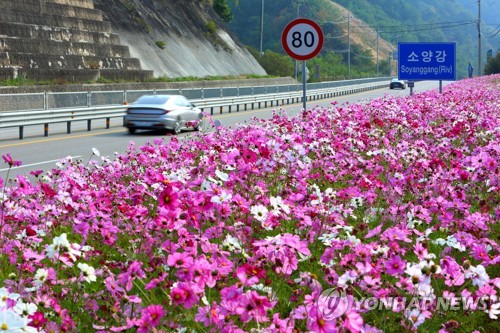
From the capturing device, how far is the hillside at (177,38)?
58.8 meters

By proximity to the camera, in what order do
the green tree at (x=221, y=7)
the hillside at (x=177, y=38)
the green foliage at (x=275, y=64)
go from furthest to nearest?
the green tree at (x=221, y=7) < the green foliage at (x=275, y=64) < the hillside at (x=177, y=38)

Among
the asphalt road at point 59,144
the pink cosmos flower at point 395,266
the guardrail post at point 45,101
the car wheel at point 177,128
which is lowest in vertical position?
the asphalt road at point 59,144

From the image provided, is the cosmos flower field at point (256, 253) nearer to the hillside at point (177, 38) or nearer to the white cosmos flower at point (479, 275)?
the white cosmos flower at point (479, 275)

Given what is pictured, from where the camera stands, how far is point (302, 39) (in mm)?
13805

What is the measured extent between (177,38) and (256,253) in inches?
2601

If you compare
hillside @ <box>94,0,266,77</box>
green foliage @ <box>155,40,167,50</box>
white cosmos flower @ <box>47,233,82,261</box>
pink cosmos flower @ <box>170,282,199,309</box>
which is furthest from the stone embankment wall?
pink cosmos flower @ <box>170,282,199,309</box>

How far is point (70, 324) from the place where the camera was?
3.58 meters

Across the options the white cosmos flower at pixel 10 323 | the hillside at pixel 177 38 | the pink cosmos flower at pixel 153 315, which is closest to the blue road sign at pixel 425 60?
the hillside at pixel 177 38

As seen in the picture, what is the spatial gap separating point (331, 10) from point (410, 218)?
649 ft

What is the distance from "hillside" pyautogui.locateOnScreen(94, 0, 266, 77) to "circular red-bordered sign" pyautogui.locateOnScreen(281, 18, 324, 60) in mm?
43666

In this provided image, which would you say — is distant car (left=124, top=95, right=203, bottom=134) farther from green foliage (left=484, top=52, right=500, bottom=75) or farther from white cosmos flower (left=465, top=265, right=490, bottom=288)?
green foliage (left=484, top=52, right=500, bottom=75)

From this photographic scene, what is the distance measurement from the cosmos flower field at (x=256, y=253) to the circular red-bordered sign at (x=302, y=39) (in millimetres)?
4904

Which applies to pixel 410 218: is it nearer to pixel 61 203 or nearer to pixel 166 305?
pixel 166 305

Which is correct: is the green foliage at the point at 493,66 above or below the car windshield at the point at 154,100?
above
